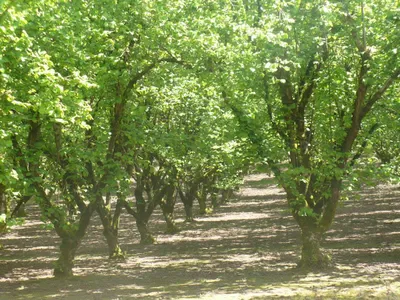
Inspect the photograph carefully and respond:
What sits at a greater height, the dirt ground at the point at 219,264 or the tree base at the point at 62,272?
the tree base at the point at 62,272

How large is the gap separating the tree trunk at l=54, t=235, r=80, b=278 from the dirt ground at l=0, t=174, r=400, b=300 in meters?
0.41

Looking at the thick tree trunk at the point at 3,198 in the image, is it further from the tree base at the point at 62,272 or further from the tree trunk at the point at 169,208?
the tree trunk at the point at 169,208

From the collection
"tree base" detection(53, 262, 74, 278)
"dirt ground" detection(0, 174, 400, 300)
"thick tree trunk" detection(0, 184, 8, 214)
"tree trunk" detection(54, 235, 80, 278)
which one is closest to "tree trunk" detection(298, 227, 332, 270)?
"dirt ground" detection(0, 174, 400, 300)

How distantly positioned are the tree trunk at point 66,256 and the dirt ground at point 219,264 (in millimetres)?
413

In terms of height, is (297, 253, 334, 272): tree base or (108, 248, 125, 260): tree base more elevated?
(108, 248, 125, 260): tree base

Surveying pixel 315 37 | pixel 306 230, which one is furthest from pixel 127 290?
pixel 315 37

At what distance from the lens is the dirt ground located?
609 inches

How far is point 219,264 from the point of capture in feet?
68.9

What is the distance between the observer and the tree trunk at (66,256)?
58.6 feet

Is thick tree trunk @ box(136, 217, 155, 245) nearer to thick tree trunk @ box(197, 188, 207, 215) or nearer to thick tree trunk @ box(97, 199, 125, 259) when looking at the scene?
thick tree trunk @ box(97, 199, 125, 259)

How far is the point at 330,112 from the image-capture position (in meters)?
17.0

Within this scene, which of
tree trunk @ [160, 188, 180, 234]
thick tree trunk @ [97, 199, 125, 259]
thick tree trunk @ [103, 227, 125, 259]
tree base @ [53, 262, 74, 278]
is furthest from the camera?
tree trunk @ [160, 188, 180, 234]

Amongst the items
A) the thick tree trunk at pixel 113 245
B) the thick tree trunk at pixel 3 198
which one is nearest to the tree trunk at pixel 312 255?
the thick tree trunk at pixel 113 245

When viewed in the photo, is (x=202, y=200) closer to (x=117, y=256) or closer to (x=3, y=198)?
(x=3, y=198)
